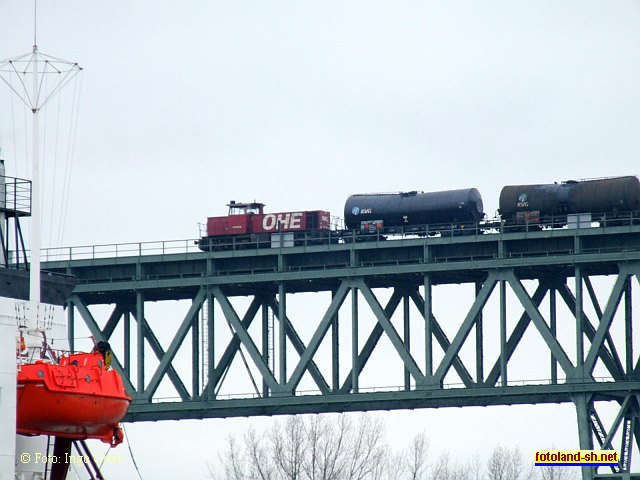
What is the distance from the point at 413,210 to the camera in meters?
78.9

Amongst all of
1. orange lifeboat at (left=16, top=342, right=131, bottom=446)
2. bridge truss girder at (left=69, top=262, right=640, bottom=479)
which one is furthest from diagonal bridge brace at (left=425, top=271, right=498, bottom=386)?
orange lifeboat at (left=16, top=342, right=131, bottom=446)

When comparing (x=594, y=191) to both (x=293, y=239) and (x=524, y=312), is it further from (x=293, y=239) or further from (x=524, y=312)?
(x=293, y=239)

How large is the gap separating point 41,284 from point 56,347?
3.16m

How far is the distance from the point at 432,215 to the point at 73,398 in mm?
43333

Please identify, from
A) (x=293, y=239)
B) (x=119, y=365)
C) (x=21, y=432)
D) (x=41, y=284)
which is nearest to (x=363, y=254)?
(x=293, y=239)

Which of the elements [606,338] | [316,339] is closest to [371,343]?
[316,339]

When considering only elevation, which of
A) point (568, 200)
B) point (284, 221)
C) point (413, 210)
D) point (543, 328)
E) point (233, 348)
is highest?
point (568, 200)

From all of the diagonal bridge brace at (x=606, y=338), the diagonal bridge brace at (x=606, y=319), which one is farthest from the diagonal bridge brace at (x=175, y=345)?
the diagonal bridge brace at (x=606, y=319)

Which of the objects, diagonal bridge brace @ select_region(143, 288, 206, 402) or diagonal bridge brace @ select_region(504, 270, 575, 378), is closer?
diagonal bridge brace @ select_region(504, 270, 575, 378)

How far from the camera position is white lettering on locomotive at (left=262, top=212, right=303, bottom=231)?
80750mm

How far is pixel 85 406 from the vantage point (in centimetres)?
3766

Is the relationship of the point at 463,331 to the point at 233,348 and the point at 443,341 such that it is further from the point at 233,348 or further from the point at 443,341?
the point at 233,348

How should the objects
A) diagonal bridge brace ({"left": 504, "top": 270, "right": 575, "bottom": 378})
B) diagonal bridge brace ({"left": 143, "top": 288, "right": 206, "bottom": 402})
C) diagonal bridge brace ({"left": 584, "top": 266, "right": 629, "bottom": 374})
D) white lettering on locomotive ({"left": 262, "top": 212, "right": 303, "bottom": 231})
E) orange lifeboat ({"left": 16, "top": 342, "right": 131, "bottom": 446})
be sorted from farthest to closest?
1. white lettering on locomotive ({"left": 262, "top": 212, "right": 303, "bottom": 231})
2. diagonal bridge brace ({"left": 143, "top": 288, "right": 206, "bottom": 402})
3. diagonal bridge brace ({"left": 504, "top": 270, "right": 575, "bottom": 378})
4. diagonal bridge brace ({"left": 584, "top": 266, "right": 629, "bottom": 374})
5. orange lifeboat ({"left": 16, "top": 342, "right": 131, "bottom": 446})

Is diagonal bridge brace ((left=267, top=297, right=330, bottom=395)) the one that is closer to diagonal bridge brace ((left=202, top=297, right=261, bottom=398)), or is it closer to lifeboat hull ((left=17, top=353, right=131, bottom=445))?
diagonal bridge brace ((left=202, top=297, right=261, bottom=398))
